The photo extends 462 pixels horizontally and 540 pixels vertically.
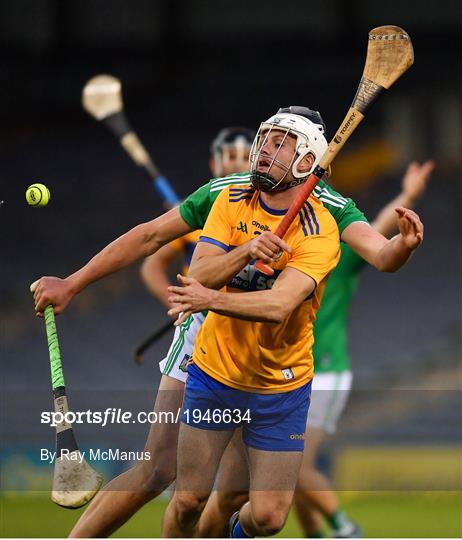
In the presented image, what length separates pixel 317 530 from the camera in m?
6.54

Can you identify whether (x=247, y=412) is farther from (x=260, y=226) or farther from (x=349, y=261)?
(x=349, y=261)

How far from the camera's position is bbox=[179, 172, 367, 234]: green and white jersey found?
4.78 meters

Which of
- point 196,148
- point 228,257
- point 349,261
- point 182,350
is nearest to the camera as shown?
point 228,257

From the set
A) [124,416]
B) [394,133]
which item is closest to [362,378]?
[394,133]

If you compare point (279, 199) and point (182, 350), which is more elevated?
point (279, 199)

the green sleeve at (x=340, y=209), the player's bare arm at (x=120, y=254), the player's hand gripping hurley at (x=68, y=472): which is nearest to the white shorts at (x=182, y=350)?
the player's bare arm at (x=120, y=254)

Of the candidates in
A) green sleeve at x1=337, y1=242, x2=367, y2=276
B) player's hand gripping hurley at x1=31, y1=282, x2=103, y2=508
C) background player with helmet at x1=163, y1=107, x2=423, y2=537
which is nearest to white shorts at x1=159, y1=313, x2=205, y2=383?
background player with helmet at x1=163, y1=107, x2=423, y2=537

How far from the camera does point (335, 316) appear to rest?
664 centimetres

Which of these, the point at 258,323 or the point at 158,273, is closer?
the point at 258,323

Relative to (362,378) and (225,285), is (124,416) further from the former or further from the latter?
(362,378)

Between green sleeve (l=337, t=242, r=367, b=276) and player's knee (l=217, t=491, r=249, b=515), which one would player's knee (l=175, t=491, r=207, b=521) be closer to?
player's knee (l=217, t=491, r=249, b=515)

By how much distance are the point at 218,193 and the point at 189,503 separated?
1.25 m

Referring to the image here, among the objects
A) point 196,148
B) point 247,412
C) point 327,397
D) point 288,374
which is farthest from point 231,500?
point 196,148

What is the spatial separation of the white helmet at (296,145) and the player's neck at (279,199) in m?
0.03
